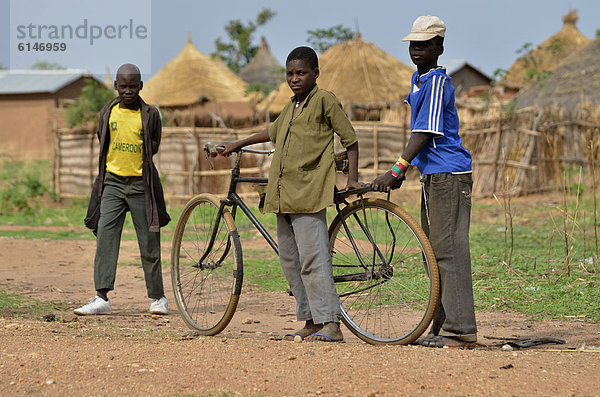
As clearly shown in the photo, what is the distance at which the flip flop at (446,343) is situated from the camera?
3.80 m

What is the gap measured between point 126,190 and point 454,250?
2653 mm

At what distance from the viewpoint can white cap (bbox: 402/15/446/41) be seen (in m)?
3.77

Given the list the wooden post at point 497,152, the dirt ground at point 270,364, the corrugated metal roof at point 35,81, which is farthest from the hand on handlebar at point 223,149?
the corrugated metal roof at point 35,81

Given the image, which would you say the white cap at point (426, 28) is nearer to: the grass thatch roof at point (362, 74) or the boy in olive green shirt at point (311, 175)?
the boy in olive green shirt at point (311, 175)

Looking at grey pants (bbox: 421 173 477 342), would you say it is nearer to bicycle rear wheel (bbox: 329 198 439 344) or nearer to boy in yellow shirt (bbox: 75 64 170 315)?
bicycle rear wheel (bbox: 329 198 439 344)

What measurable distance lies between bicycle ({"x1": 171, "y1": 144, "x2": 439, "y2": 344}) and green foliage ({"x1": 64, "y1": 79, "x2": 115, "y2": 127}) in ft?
45.7

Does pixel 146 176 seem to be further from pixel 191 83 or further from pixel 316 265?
pixel 191 83

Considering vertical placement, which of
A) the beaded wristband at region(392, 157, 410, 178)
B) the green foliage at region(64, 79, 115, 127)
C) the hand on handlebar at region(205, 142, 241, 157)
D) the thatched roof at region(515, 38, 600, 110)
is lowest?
the beaded wristband at region(392, 157, 410, 178)

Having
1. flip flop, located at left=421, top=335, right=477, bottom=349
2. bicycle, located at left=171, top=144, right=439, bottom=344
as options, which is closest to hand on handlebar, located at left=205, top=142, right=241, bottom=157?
bicycle, located at left=171, top=144, right=439, bottom=344

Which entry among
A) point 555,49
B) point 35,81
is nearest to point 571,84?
point 555,49

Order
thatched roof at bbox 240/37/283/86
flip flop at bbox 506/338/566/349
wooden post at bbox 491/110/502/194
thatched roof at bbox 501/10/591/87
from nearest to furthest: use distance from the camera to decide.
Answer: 1. flip flop at bbox 506/338/566/349
2. wooden post at bbox 491/110/502/194
3. thatched roof at bbox 501/10/591/87
4. thatched roof at bbox 240/37/283/86

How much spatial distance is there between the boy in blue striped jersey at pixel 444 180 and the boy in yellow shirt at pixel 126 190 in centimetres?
222

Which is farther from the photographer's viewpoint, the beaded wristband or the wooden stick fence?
the wooden stick fence

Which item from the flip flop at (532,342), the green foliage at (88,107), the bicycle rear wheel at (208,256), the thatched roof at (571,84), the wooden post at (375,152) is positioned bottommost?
the flip flop at (532,342)
